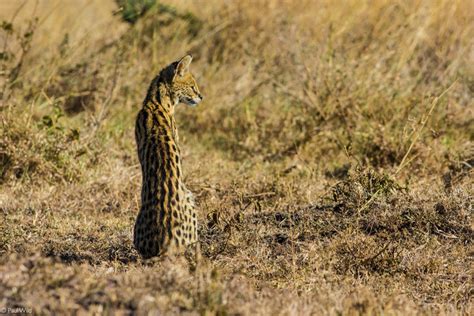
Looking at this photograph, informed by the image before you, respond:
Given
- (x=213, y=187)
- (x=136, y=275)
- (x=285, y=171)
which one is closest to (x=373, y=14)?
(x=285, y=171)

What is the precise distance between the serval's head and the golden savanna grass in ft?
2.89

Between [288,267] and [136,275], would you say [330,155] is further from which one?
[136,275]

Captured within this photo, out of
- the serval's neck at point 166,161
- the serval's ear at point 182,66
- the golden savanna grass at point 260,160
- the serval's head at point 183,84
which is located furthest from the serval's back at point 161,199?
the serval's ear at point 182,66

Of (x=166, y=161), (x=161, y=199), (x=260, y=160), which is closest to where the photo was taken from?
(x=161, y=199)

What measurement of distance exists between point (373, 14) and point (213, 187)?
479 cm

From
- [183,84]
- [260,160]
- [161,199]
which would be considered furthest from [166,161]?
[260,160]

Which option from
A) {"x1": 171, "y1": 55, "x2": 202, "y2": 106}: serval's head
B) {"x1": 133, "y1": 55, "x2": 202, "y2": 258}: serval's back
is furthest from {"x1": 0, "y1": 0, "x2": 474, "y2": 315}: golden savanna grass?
{"x1": 171, "y1": 55, "x2": 202, "y2": 106}: serval's head

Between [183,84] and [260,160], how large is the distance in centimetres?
255

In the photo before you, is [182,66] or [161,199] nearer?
[161,199]

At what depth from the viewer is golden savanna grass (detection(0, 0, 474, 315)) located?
5.33 metres

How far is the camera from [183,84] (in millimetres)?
7406

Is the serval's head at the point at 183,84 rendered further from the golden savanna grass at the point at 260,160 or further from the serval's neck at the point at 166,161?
the golden savanna grass at the point at 260,160

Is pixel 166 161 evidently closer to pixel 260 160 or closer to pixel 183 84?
pixel 183 84

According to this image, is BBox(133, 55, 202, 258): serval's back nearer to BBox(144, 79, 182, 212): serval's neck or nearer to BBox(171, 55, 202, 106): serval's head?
BBox(144, 79, 182, 212): serval's neck
